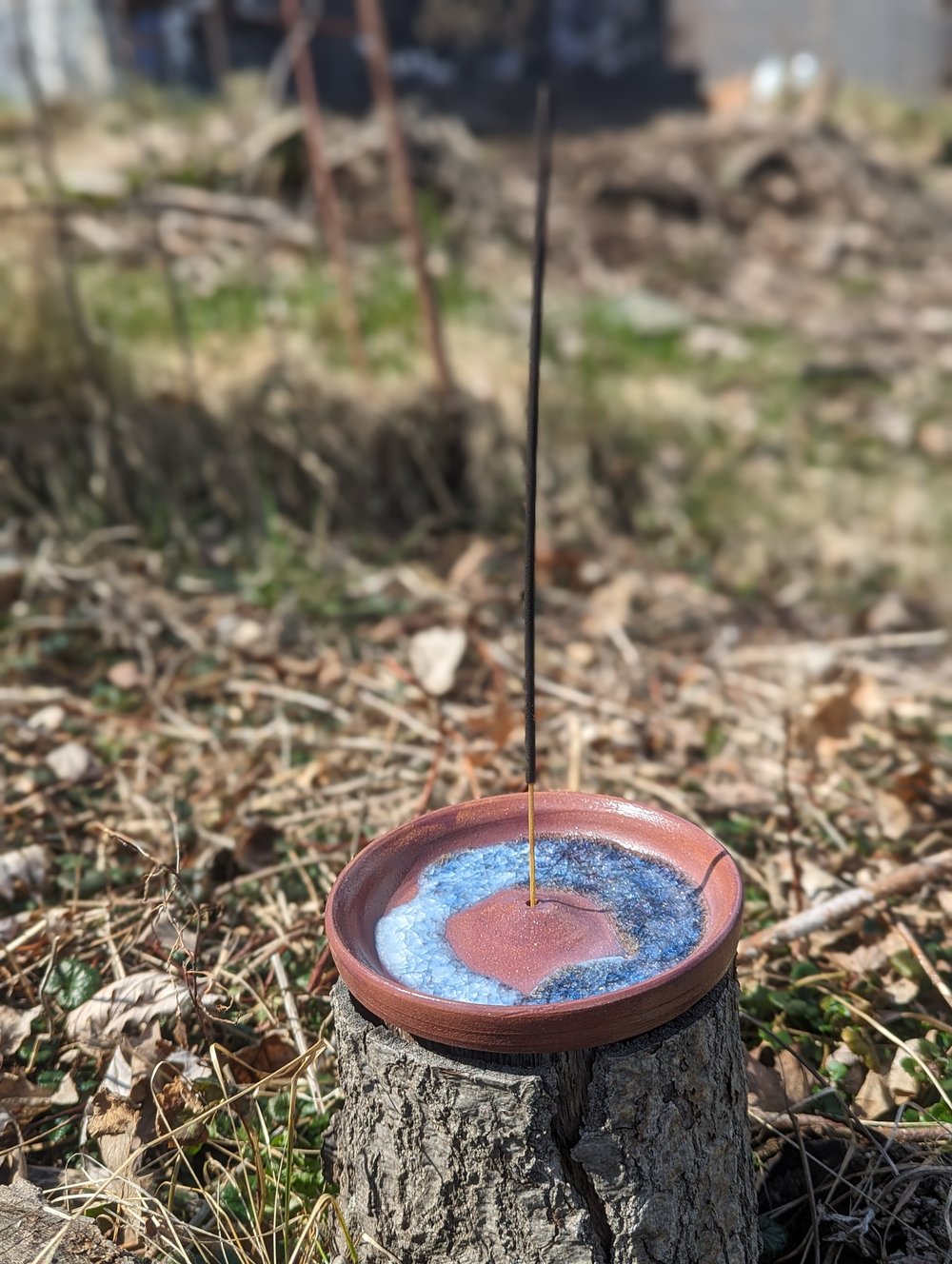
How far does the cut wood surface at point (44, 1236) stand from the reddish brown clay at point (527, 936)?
63 cm

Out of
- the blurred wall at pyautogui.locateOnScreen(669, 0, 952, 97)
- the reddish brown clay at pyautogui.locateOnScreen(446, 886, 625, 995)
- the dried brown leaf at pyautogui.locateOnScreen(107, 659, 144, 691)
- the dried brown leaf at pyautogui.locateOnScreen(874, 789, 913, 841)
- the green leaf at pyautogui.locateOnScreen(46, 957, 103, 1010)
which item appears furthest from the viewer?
the blurred wall at pyautogui.locateOnScreen(669, 0, 952, 97)

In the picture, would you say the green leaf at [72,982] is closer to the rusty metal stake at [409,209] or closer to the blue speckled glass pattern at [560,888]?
the blue speckled glass pattern at [560,888]

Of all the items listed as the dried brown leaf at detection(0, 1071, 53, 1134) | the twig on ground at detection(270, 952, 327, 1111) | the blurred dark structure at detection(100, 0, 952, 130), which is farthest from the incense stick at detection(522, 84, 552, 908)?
the blurred dark structure at detection(100, 0, 952, 130)

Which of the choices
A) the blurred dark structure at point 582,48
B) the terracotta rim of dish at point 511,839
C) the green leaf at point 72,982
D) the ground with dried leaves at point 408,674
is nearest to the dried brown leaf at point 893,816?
the ground with dried leaves at point 408,674

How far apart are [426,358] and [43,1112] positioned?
3714 mm

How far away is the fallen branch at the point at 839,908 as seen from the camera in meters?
2.00

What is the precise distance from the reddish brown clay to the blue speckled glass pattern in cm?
1

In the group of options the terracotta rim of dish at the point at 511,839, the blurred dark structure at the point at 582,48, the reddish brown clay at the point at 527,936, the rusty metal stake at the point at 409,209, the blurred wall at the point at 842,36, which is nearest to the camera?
the terracotta rim of dish at the point at 511,839

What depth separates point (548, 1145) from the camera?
1297mm

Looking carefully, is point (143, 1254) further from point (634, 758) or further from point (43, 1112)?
point (634, 758)

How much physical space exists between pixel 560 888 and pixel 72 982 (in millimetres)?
940

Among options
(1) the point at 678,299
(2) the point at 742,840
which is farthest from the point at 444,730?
(1) the point at 678,299

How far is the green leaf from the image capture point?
191 cm

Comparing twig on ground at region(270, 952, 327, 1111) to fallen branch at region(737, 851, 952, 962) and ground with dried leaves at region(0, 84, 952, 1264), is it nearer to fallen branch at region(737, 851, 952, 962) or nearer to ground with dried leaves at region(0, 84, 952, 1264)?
ground with dried leaves at region(0, 84, 952, 1264)
